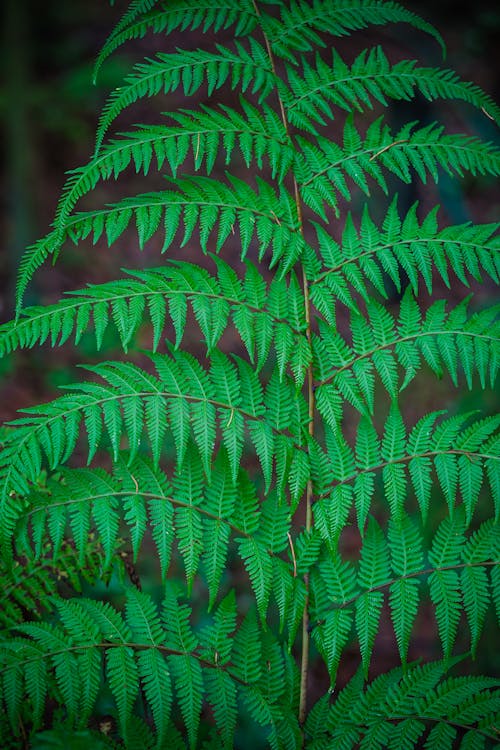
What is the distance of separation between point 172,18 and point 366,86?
0.56 meters

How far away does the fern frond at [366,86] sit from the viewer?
1635mm

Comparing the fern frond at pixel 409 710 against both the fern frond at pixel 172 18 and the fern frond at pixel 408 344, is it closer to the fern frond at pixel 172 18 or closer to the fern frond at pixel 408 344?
the fern frond at pixel 408 344

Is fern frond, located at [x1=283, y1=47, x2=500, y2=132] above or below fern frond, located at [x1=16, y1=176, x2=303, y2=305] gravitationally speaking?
above

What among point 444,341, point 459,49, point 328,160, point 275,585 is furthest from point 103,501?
point 459,49

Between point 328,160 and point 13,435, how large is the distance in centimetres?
111

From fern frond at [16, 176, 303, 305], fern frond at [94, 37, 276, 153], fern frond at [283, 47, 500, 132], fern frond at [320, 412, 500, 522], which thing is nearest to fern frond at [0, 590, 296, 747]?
fern frond at [320, 412, 500, 522]

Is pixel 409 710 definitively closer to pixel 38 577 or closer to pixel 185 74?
pixel 38 577

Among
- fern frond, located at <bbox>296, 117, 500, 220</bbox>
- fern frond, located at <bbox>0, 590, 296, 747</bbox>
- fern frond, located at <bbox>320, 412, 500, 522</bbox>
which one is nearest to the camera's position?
fern frond, located at <bbox>0, 590, 296, 747</bbox>

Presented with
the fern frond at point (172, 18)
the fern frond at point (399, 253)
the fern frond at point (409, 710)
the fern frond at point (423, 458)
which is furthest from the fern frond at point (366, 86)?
the fern frond at point (409, 710)

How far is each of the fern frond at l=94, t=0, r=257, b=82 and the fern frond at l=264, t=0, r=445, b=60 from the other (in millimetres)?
77

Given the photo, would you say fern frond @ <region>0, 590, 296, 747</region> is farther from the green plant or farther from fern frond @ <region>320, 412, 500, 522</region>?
fern frond @ <region>320, 412, 500, 522</region>

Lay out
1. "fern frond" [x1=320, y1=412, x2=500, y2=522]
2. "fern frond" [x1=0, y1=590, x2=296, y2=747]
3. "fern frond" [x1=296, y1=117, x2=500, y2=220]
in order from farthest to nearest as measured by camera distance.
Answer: "fern frond" [x1=296, y1=117, x2=500, y2=220], "fern frond" [x1=320, y1=412, x2=500, y2=522], "fern frond" [x1=0, y1=590, x2=296, y2=747]

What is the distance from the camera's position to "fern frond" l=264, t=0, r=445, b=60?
5.42ft

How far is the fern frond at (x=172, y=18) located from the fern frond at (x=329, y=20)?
0.25 feet
